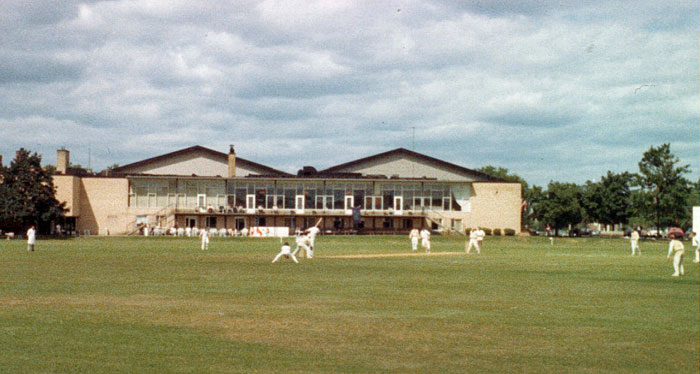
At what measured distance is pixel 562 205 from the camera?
402 feet

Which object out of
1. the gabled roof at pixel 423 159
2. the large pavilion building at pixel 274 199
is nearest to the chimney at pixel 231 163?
the large pavilion building at pixel 274 199

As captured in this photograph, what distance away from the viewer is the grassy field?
1088cm

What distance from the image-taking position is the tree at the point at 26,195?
81625mm

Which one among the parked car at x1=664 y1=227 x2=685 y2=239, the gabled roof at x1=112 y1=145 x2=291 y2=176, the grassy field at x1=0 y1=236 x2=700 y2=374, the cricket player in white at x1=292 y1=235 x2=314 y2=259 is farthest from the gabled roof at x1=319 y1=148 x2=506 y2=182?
the grassy field at x1=0 y1=236 x2=700 y2=374

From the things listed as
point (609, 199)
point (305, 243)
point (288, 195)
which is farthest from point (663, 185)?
point (305, 243)

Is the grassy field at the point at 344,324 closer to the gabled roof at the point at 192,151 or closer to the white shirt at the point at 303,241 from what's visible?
the white shirt at the point at 303,241

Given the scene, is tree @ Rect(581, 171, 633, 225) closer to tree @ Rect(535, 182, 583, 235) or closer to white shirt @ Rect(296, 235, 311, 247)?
tree @ Rect(535, 182, 583, 235)

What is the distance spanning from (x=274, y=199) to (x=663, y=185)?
183 ft

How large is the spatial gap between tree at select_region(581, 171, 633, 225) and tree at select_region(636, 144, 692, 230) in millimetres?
12218

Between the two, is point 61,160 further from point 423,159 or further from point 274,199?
point 423,159

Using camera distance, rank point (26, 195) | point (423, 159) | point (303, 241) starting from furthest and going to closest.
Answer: point (423, 159) < point (26, 195) < point (303, 241)

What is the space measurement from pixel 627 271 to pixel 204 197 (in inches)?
2885

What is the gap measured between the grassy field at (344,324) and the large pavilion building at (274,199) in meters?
70.7

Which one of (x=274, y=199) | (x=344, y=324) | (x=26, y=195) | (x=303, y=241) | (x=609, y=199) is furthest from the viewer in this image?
(x=609, y=199)
